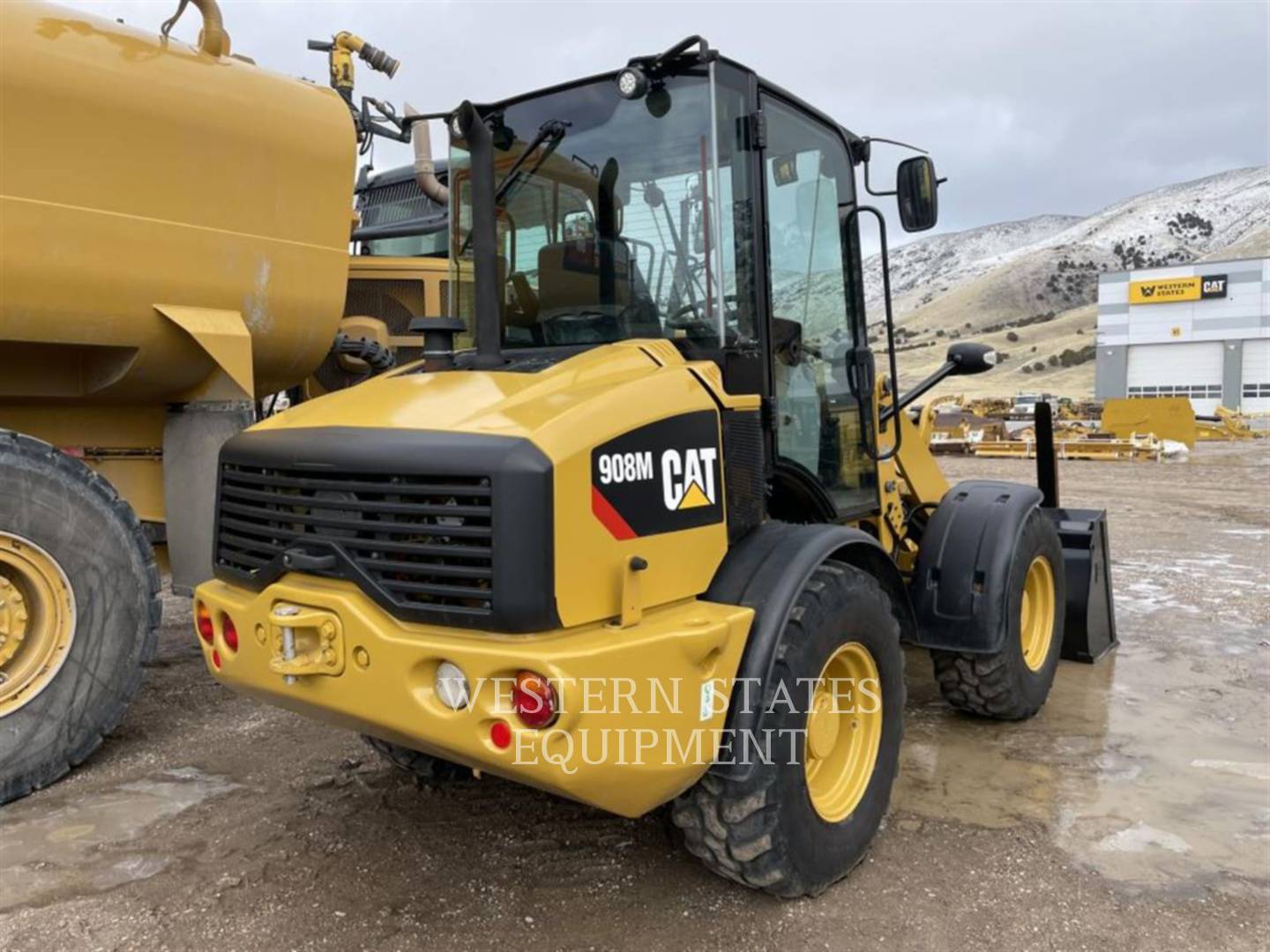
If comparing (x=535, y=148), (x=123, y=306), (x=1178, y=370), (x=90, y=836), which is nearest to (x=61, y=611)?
(x=90, y=836)

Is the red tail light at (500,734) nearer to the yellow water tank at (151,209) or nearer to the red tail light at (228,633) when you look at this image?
the red tail light at (228,633)

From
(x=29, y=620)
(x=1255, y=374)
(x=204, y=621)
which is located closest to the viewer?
(x=204, y=621)

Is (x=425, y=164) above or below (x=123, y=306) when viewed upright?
above

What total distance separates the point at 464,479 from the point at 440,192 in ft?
13.8

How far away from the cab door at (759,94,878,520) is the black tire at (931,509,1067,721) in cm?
74

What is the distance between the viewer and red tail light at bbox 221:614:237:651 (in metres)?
2.81

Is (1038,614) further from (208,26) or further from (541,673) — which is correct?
(208,26)

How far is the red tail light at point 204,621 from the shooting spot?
9.57 ft

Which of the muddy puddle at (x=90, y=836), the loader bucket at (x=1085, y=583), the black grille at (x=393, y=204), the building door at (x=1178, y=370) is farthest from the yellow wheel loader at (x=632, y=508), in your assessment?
the building door at (x=1178, y=370)

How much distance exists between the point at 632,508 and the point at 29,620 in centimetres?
269

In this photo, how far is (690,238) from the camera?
310 cm

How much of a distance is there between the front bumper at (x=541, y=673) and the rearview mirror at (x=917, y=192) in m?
1.94

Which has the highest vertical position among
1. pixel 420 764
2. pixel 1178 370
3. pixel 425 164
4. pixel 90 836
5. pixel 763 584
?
pixel 1178 370

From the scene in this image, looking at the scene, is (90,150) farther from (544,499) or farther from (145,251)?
(544,499)
